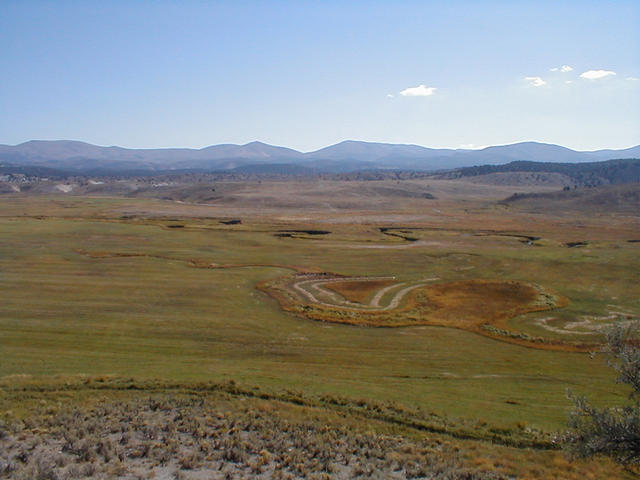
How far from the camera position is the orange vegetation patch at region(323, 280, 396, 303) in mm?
50375

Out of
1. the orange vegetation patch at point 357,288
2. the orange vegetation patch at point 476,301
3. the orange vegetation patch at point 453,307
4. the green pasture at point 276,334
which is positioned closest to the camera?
the green pasture at point 276,334

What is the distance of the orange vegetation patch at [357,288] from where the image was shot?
50375 millimetres

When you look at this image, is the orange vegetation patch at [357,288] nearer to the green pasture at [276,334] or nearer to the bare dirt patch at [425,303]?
the bare dirt patch at [425,303]

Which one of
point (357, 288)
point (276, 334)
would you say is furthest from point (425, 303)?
point (276, 334)

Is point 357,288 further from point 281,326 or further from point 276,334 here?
point 276,334

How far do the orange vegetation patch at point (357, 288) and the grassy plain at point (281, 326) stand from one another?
14.7 ft

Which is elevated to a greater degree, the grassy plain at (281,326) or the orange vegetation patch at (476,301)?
the grassy plain at (281,326)

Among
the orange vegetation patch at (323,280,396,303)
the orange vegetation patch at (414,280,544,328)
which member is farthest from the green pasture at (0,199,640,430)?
the orange vegetation patch at (323,280,396,303)

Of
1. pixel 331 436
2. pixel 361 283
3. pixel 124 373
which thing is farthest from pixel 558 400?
pixel 361 283

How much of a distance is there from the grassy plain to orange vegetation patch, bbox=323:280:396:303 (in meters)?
4.48

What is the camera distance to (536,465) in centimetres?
1792

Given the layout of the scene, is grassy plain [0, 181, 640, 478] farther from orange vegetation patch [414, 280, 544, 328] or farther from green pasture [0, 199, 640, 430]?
orange vegetation patch [414, 280, 544, 328]

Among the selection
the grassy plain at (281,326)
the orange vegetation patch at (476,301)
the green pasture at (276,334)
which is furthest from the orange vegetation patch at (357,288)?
the green pasture at (276,334)

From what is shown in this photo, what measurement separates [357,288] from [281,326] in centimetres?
1682
